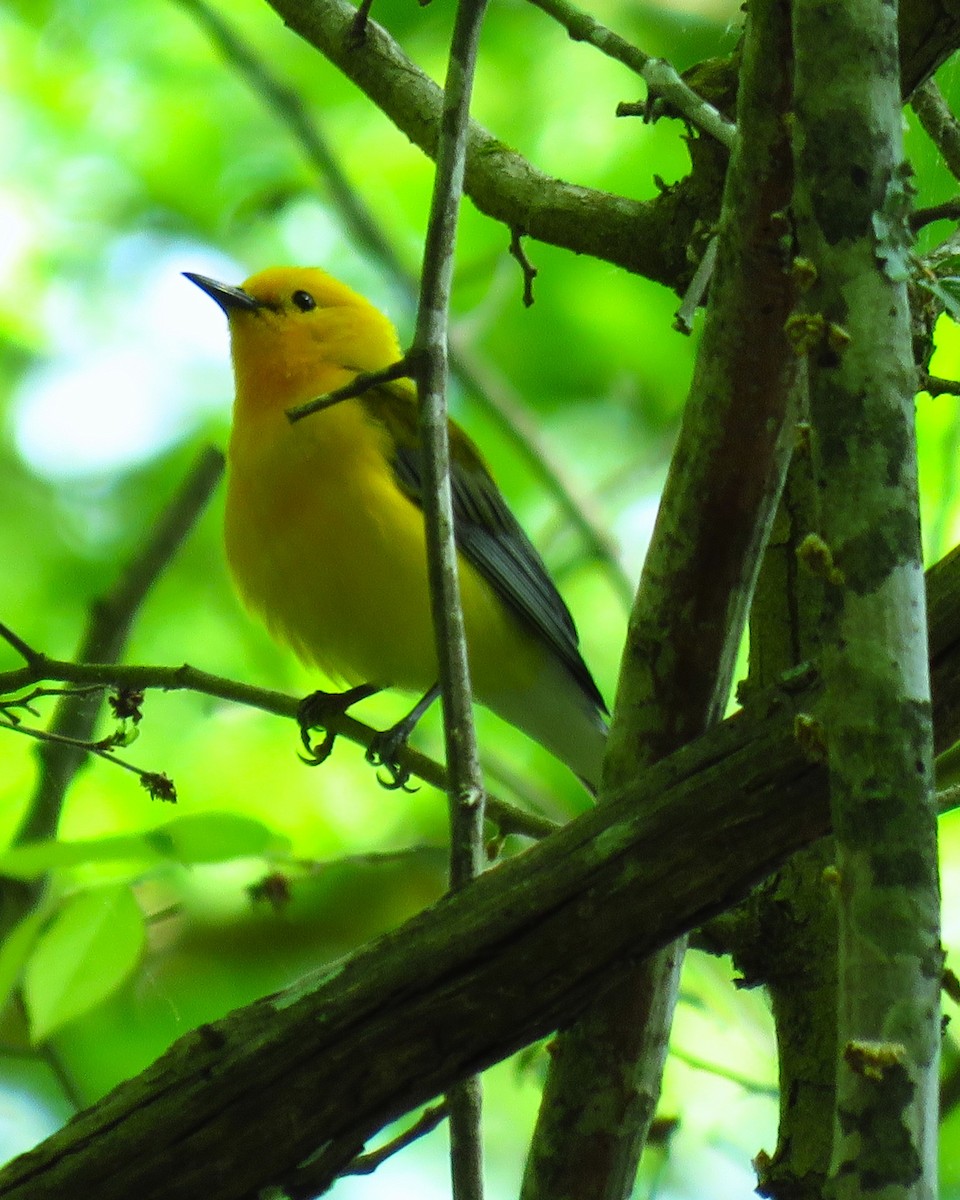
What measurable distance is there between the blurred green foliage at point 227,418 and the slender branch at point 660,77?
3.99 feet

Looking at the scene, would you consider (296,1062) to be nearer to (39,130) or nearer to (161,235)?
(161,235)

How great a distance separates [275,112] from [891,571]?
4.95 metres

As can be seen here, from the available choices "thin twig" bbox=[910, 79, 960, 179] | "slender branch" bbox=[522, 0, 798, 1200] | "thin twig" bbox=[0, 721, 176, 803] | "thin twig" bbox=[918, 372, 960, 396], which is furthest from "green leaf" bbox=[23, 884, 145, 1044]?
"thin twig" bbox=[910, 79, 960, 179]

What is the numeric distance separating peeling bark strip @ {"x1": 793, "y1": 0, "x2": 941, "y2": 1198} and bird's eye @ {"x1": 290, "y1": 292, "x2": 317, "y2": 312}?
4.18 meters

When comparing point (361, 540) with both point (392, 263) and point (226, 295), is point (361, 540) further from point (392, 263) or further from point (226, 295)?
point (392, 263)

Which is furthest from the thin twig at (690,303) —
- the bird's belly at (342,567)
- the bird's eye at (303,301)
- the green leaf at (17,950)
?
the bird's eye at (303,301)

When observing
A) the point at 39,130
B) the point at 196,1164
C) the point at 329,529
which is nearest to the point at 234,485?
the point at 329,529

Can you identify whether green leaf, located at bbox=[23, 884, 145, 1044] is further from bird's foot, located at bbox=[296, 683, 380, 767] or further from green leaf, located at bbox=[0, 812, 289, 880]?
bird's foot, located at bbox=[296, 683, 380, 767]

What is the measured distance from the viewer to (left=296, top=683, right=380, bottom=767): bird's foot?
14.7ft

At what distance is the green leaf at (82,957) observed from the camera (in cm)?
295

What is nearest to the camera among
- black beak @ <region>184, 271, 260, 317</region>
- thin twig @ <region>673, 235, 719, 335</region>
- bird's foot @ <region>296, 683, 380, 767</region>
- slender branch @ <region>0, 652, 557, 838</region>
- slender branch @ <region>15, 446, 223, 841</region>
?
thin twig @ <region>673, 235, 719, 335</region>

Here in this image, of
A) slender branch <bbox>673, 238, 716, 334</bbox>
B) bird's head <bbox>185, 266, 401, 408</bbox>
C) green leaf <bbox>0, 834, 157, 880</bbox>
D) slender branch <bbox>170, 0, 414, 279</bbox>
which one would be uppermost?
slender branch <bbox>170, 0, 414, 279</bbox>

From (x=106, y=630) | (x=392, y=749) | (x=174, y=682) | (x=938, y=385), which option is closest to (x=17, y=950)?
(x=174, y=682)

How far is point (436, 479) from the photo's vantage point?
2658mm
